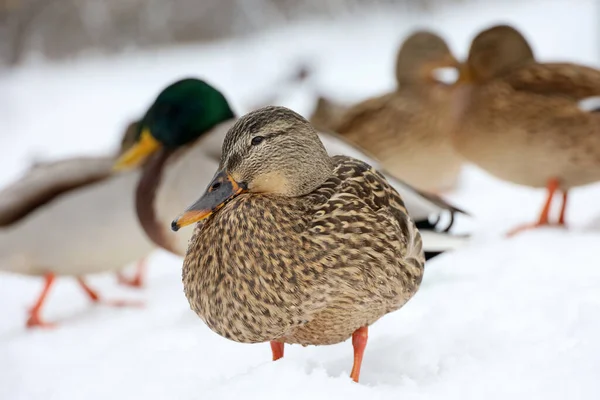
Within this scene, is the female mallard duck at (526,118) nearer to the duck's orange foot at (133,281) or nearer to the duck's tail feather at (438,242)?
the duck's tail feather at (438,242)

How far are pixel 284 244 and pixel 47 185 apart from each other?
6.35 ft

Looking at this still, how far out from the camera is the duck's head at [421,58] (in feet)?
12.3

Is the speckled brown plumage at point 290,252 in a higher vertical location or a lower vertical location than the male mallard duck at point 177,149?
higher

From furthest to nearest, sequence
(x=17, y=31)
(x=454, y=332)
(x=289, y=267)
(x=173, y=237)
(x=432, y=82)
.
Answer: (x=17, y=31), (x=432, y=82), (x=173, y=237), (x=454, y=332), (x=289, y=267)

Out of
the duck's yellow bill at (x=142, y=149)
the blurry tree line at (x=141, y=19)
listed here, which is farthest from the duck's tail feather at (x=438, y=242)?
the blurry tree line at (x=141, y=19)

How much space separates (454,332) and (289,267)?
2.20ft

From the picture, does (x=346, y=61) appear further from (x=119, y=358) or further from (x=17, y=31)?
(x=119, y=358)

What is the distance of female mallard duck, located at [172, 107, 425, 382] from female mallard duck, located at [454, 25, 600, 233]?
62.6 inches

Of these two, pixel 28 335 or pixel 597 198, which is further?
pixel 597 198

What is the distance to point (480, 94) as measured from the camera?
10.1 ft

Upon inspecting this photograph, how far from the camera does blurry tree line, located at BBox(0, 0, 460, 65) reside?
8.80 m

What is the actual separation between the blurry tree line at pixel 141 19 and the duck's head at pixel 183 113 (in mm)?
6548

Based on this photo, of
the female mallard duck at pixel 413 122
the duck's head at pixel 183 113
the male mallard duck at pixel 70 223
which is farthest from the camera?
the female mallard duck at pixel 413 122

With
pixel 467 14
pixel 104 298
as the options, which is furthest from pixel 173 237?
pixel 467 14
